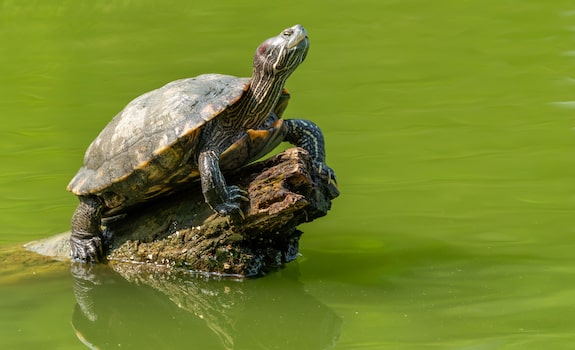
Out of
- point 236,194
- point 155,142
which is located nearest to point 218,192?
point 236,194

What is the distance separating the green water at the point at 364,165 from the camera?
4.26 metres

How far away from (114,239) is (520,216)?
2.29 metres

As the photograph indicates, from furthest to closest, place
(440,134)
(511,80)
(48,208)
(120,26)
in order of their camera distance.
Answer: (120,26)
(511,80)
(440,134)
(48,208)

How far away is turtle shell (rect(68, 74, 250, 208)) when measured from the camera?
472cm

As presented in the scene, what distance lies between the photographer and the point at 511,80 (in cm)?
834

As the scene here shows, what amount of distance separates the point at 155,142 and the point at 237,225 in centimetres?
58

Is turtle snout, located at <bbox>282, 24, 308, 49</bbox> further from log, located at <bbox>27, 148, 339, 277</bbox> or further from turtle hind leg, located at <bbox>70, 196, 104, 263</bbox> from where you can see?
turtle hind leg, located at <bbox>70, 196, 104, 263</bbox>

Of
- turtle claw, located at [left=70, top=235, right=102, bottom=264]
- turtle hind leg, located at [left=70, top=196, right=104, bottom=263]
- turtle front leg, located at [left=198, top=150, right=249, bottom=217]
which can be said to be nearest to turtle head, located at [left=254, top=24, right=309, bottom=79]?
turtle front leg, located at [left=198, top=150, right=249, bottom=217]

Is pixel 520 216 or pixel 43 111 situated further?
pixel 43 111

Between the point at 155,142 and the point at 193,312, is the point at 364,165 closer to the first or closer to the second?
the point at 155,142

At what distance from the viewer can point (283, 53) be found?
4891mm

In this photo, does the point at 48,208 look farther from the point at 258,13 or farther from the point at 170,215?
the point at 258,13

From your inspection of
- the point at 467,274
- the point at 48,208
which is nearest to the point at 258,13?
the point at 48,208

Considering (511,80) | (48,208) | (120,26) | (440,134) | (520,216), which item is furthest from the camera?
(120,26)
